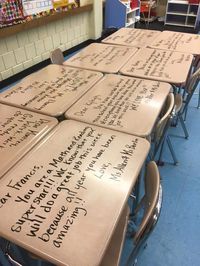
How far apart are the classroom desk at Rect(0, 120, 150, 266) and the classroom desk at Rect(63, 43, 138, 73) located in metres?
0.94

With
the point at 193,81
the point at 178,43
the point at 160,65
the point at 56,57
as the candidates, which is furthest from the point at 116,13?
the point at 193,81

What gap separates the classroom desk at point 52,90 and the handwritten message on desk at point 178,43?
39.5 inches

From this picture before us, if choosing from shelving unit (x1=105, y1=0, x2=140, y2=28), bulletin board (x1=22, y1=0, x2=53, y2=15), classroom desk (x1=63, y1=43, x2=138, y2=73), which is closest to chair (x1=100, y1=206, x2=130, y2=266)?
classroom desk (x1=63, y1=43, x2=138, y2=73)

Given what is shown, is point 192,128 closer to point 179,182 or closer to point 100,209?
point 179,182

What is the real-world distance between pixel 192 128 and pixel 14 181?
201cm

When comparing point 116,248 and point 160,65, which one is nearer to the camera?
point 116,248

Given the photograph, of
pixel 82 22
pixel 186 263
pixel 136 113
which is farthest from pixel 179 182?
pixel 82 22

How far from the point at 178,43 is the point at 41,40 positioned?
87.7 inches

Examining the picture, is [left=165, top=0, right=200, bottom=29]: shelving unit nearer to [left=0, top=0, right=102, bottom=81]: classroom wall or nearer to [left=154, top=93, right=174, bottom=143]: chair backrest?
[left=0, top=0, right=102, bottom=81]: classroom wall

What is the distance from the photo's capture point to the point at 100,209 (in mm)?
829

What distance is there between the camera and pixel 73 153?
108 centimetres

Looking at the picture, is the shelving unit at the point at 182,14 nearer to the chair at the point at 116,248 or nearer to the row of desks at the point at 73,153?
the row of desks at the point at 73,153

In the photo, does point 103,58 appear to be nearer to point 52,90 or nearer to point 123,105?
point 52,90

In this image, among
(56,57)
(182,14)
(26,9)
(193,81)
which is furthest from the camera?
(182,14)
